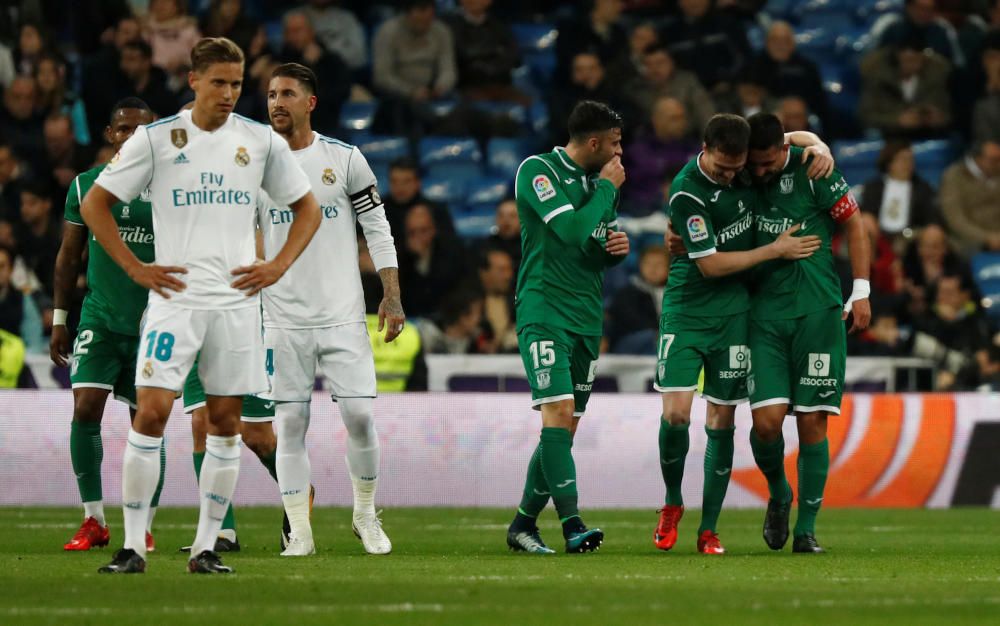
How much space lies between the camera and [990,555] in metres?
9.77

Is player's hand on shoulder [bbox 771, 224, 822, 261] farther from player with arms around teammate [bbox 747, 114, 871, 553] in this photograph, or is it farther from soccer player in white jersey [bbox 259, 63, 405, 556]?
soccer player in white jersey [bbox 259, 63, 405, 556]

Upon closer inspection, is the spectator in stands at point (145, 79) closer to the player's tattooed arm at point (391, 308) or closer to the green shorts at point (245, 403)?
the green shorts at point (245, 403)

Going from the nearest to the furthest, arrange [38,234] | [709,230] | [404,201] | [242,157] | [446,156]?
[242,157]
[709,230]
[38,234]
[404,201]
[446,156]

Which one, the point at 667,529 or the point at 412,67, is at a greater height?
the point at 412,67

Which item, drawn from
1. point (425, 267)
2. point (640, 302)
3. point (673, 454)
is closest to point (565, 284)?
point (673, 454)

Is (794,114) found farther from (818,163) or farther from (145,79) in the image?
(818,163)

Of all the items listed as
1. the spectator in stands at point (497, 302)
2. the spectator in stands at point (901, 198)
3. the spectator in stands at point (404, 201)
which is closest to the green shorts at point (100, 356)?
the spectator in stands at point (497, 302)

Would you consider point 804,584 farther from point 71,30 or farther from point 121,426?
point 71,30

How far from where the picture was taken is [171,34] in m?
20.1

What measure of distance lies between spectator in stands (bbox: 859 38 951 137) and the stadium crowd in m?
0.02

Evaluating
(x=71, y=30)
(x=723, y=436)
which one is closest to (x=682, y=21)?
(x=71, y=30)

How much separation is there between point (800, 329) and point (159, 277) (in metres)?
3.88

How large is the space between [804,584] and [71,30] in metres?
16.1

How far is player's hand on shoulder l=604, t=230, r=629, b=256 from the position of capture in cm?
967
